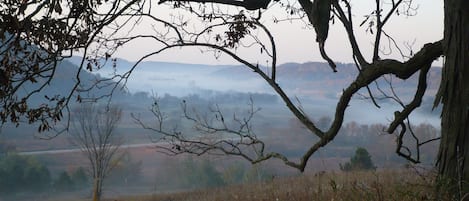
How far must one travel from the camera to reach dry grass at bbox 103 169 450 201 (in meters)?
3.65

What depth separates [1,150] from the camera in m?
25.8

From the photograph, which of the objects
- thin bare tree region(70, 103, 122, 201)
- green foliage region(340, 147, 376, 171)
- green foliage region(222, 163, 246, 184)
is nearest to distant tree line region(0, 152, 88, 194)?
thin bare tree region(70, 103, 122, 201)

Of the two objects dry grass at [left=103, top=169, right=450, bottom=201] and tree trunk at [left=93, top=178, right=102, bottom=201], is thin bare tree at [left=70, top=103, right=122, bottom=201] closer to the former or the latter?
tree trunk at [left=93, top=178, right=102, bottom=201]

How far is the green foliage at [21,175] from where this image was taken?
916 inches

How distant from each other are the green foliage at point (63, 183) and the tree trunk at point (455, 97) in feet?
75.1

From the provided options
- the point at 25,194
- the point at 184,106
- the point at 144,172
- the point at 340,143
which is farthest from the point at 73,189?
the point at 184,106

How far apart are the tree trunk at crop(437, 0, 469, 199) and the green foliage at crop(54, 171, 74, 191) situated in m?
22.9

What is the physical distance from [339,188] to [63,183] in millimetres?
20088

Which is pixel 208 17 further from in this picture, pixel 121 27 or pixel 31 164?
pixel 31 164

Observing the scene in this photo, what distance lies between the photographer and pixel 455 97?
352 centimetres

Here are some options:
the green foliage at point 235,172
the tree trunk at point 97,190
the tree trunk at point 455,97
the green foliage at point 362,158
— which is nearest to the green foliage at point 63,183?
the tree trunk at point 97,190

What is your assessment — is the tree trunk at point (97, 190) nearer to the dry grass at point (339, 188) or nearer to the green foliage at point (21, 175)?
the dry grass at point (339, 188)

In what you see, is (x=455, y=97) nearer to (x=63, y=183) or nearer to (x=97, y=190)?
(x=97, y=190)

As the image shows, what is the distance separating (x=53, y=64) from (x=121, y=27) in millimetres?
984
